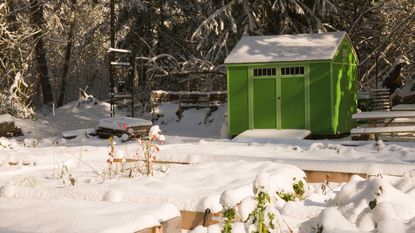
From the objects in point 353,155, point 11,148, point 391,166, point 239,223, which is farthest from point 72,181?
point 11,148

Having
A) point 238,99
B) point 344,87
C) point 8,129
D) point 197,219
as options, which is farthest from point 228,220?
point 8,129

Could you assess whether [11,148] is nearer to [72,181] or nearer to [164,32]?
[72,181]

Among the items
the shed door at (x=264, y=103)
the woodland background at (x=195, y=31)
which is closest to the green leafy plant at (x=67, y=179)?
the shed door at (x=264, y=103)

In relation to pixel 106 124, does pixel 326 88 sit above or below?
above

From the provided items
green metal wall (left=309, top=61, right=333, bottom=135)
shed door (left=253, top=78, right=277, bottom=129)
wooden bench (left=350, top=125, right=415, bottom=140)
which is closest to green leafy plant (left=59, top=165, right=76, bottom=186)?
wooden bench (left=350, top=125, right=415, bottom=140)

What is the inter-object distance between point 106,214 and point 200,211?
97 cm

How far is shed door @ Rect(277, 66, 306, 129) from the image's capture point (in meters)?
15.5

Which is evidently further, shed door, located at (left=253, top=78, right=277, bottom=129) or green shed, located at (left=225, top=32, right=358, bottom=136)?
shed door, located at (left=253, top=78, right=277, bottom=129)

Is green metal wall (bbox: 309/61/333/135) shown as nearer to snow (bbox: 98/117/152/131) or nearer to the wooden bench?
the wooden bench

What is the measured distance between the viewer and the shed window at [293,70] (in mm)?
15551

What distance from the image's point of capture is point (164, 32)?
29500 mm

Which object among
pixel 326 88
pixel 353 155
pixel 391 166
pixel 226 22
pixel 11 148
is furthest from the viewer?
pixel 226 22

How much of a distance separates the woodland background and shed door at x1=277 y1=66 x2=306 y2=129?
446cm

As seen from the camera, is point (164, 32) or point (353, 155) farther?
point (164, 32)
